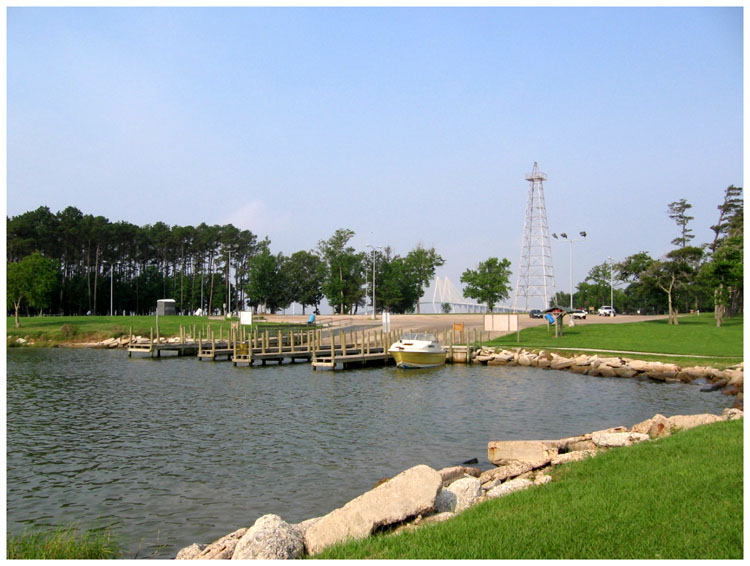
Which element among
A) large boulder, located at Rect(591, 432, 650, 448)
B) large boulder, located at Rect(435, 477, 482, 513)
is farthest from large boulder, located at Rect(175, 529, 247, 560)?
large boulder, located at Rect(591, 432, 650, 448)

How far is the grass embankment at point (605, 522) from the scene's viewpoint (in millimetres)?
6785

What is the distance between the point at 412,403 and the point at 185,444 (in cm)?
1078

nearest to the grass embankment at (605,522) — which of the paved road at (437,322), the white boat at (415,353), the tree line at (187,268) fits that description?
the white boat at (415,353)

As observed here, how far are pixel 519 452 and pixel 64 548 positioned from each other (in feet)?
32.7

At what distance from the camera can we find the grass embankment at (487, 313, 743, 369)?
3759 centimetres

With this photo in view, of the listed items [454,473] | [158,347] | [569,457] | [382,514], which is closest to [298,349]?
[158,347]

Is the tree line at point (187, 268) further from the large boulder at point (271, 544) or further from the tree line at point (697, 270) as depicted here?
the large boulder at point (271, 544)

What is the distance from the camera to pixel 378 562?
6.47 m

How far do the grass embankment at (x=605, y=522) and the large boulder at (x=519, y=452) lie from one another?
4.37 meters

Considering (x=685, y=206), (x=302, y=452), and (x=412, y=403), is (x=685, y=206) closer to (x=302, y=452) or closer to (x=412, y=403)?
(x=412, y=403)

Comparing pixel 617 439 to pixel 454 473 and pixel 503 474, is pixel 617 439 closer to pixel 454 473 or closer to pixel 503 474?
pixel 503 474

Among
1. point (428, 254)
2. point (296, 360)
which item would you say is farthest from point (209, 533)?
point (428, 254)

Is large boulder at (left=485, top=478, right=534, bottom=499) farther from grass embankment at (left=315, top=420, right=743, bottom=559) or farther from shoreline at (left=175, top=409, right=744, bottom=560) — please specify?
grass embankment at (left=315, top=420, right=743, bottom=559)

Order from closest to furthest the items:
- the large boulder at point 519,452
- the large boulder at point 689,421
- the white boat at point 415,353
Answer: the large boulder at point 519,452
the large boulder at point 689,421
the white boat at point 415,353
